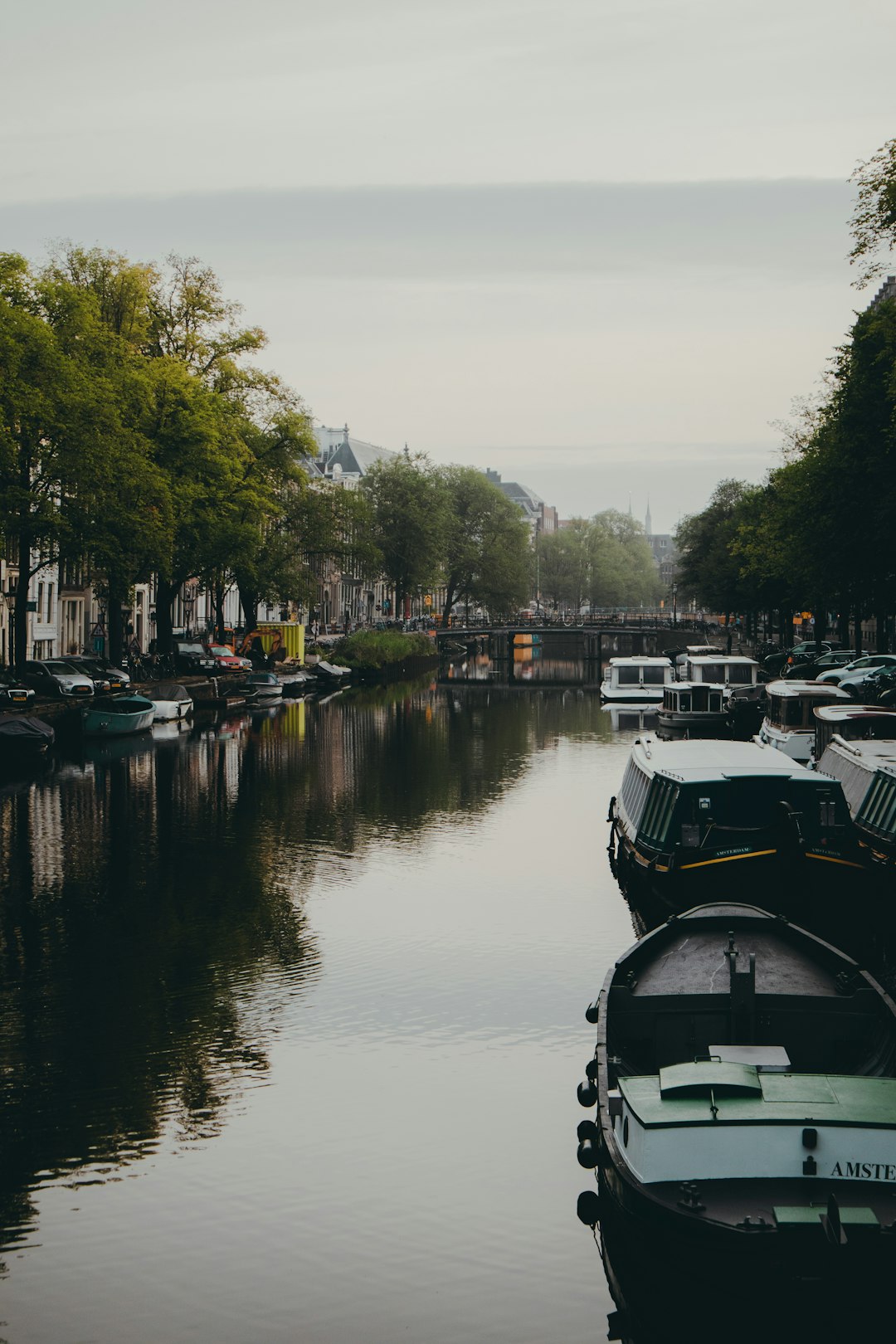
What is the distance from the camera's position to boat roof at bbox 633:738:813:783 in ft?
86.9

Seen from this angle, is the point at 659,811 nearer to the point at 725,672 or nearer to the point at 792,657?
the point at 725,672

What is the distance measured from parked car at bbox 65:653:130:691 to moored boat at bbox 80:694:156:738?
12.6 feet

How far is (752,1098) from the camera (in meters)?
13.2

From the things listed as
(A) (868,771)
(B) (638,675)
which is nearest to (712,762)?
(A) (868,771)

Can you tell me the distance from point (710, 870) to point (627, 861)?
475 cm

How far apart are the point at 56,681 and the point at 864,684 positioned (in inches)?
1272

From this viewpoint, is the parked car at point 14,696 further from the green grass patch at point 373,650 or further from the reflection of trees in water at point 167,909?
the green grass patch at point 373,650

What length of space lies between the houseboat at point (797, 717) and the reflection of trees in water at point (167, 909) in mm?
9293

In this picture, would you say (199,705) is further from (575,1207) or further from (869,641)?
(575,1207)

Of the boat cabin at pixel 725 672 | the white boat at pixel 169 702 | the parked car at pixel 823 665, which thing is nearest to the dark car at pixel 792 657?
the parked car at pixel 823 665

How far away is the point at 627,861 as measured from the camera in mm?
29766

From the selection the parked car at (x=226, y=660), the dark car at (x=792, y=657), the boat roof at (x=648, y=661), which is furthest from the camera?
the dark car at (x=792, y=657)

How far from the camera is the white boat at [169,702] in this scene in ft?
220

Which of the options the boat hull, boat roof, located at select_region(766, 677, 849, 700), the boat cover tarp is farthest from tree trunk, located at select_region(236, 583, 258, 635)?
boat roof, located at select_region(766, 677, 849, 700)
